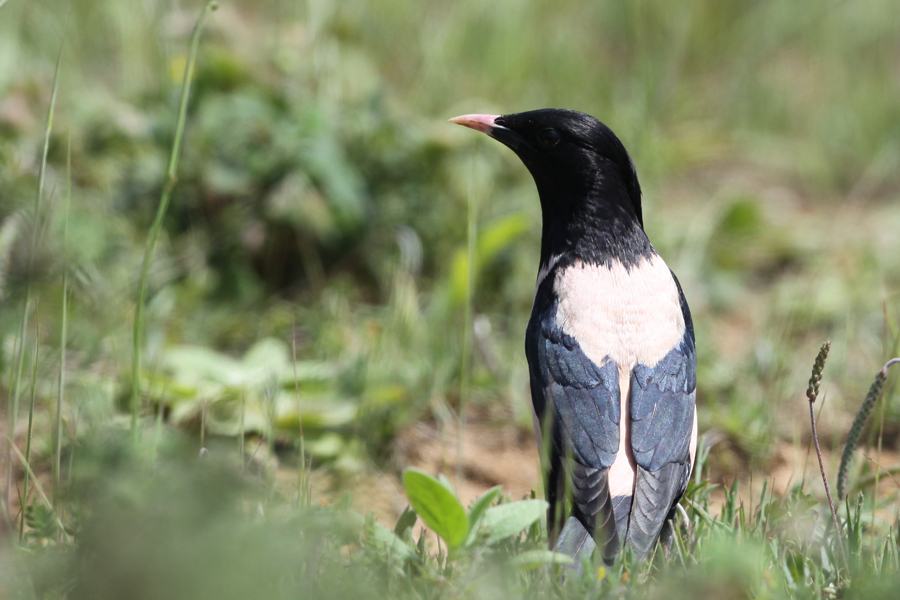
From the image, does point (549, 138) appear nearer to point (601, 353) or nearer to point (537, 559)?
point (601, 353)

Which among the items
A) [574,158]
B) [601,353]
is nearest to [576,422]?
[601,353]

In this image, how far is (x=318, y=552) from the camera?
1.93m

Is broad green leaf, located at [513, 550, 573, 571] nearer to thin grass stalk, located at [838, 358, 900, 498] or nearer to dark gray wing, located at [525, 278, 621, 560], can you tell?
dark gray wing, located at [525, 278, 621, 560]

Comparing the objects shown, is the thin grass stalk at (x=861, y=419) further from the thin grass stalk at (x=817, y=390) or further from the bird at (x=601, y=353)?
the bird at (x=601, y=353)

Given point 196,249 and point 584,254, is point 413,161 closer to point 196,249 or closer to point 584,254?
point 196,249

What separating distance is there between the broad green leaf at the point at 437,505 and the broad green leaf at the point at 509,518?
0.10 m

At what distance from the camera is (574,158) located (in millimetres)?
2801

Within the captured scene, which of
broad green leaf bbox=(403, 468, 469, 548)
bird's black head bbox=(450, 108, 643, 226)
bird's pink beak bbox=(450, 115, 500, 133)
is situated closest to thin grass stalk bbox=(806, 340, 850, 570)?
broad green leaf bbox=(403, 468, 469, 548)

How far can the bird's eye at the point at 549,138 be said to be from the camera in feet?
9.26

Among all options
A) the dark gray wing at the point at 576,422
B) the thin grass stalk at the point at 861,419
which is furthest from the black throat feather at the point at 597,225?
the thin grass stalk at the point at 861,419

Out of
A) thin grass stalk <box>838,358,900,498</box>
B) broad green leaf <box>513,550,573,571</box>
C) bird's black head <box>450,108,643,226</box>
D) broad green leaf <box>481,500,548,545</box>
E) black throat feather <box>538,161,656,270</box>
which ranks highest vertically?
bird's black head <box>450,108,643,226</box>

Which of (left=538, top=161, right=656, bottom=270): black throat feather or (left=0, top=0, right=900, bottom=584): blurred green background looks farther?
(left=0, top=0, right=900, bottom=584): blurred green background

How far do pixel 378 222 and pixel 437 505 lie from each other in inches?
105

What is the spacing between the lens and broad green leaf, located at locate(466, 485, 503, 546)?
2.05 m
